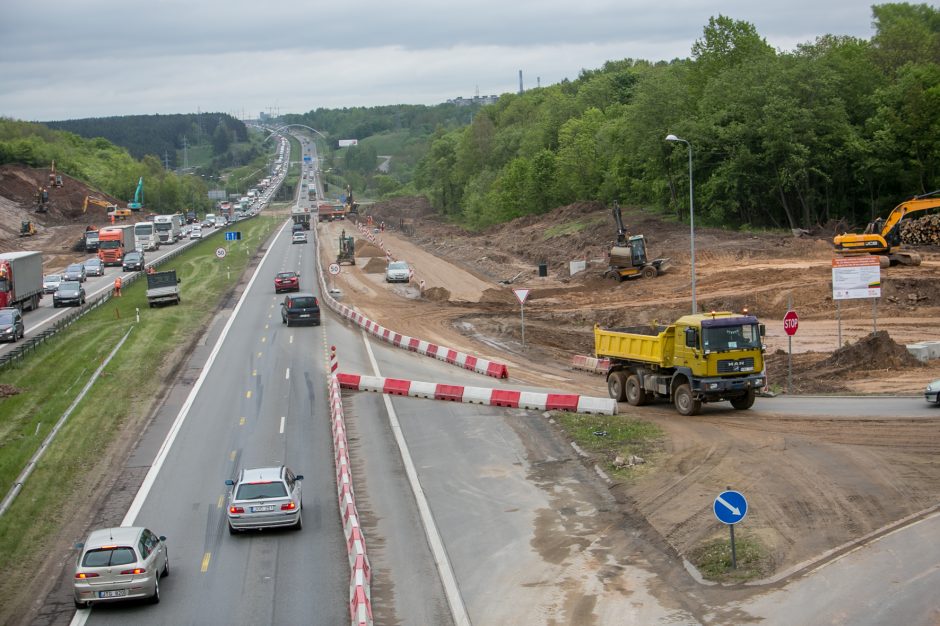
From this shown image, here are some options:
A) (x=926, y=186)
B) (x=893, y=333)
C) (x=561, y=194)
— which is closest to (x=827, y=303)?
(x=893, y=333)

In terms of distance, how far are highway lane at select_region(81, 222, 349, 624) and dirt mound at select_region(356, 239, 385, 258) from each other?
169 feet

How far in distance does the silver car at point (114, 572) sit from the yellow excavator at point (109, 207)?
14206 centimetres

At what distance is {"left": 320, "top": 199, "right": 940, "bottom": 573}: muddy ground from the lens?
22578 millimetres

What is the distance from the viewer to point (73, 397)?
39750mm

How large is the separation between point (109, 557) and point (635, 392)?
19396mm

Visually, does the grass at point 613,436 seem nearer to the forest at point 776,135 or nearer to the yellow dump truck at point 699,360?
the yellow dump truck at point 699,360

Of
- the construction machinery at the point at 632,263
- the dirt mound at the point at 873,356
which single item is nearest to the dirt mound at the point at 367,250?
the construction machinery at the point at 632,263

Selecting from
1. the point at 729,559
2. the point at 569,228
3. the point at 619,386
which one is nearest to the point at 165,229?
the point at 569,228

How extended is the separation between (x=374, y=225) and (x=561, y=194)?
46.2m

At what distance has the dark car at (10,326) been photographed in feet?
185

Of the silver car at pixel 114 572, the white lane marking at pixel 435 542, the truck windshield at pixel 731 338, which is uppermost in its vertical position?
the truck windshield at pixel 731 338

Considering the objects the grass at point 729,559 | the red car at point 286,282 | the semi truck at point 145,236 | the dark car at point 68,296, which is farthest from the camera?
the semi truck at point 145,236

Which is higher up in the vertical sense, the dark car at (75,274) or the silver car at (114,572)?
the dark car at (75,274)

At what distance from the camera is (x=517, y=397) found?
35.5 meters
